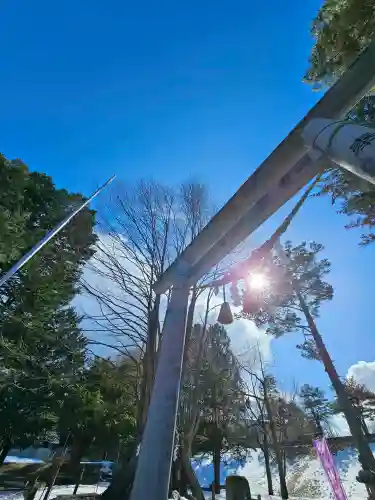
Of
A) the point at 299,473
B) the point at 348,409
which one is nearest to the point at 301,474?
the point at 299,473

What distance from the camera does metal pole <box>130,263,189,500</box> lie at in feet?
5.58

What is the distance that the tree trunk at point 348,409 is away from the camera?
29.3 ft

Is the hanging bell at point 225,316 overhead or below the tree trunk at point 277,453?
below

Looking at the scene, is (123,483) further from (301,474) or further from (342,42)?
(301,474)

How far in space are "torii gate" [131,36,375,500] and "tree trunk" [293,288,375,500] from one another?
31.3ft

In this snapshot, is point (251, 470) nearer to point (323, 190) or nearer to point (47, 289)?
point (47, 289)

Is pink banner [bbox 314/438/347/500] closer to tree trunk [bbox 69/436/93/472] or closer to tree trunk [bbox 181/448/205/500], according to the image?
tree trunk [bbox 181/448/205/500]

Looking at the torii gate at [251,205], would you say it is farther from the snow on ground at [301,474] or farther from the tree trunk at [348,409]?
the snow on ground at [301,474]

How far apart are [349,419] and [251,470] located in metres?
17.8

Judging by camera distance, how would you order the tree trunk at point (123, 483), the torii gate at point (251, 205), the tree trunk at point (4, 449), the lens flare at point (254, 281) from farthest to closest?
the tree trunk at point (4, 449)
the tree trunk at point (123, 483)
the lens flare at point (254, 281)
the torii gate at point (251, 205)

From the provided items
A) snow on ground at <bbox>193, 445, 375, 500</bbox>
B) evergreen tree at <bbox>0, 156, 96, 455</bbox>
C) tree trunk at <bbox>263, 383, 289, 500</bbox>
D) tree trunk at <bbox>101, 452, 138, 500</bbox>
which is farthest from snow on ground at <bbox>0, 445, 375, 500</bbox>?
tree trunk at <bbox>101, 452, 138, 500</bbox>

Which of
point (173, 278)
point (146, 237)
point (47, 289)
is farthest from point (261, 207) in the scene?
point (47, 289)

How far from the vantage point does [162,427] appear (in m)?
1.81

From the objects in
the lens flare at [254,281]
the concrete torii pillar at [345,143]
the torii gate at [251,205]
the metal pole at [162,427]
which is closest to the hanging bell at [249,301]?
the lens flare at [254,281]
